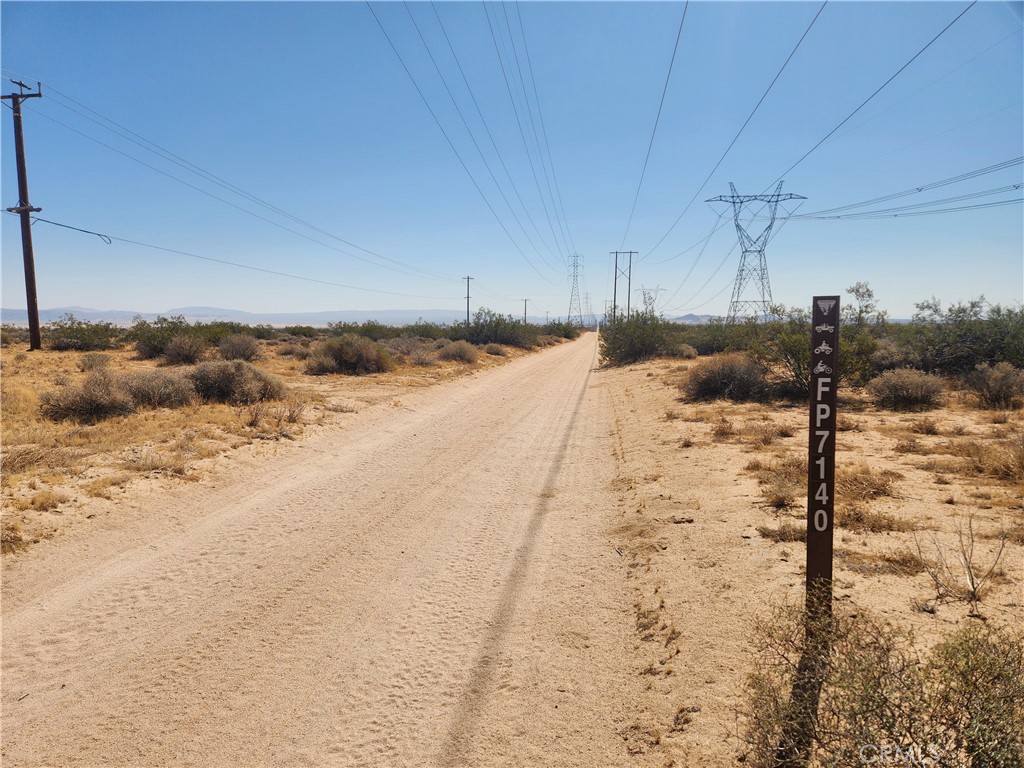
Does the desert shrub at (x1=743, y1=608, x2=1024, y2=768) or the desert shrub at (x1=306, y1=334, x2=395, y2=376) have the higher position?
the desert shrub at (x1=306, y1=334, x2=395, y2=376)

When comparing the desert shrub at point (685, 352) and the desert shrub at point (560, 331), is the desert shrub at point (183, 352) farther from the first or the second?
the desert shrub at point (560, 331)

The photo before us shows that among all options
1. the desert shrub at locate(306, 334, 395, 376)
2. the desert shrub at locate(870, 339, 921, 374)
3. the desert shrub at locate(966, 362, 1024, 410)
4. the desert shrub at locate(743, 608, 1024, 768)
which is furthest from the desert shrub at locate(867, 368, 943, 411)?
the desert shrub at locate(306, 334, 395, 376)

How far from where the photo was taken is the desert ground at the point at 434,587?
3537 mm

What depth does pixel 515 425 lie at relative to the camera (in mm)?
14016

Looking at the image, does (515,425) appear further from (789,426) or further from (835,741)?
(835,741)

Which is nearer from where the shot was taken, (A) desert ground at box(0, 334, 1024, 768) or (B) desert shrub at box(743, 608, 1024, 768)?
(B) desert shrub at box(743, 608, 1024, 768)

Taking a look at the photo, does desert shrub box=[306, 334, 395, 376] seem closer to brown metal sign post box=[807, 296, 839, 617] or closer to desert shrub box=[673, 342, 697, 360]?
desert shrub box=[673, 342, 697, 360]

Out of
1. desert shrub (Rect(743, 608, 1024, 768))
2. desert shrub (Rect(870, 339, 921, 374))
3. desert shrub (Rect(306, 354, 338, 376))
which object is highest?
desert shrub (Rect(870, 339, 921, 374))

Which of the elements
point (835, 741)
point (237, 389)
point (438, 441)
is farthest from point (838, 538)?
point (237, 389)

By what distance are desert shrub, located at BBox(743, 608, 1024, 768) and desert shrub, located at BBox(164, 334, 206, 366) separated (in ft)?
90.6

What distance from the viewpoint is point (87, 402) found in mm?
11828

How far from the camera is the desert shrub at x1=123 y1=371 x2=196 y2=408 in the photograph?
512 inches

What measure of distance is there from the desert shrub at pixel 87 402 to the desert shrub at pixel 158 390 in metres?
0.62

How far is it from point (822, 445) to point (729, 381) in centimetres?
1446
